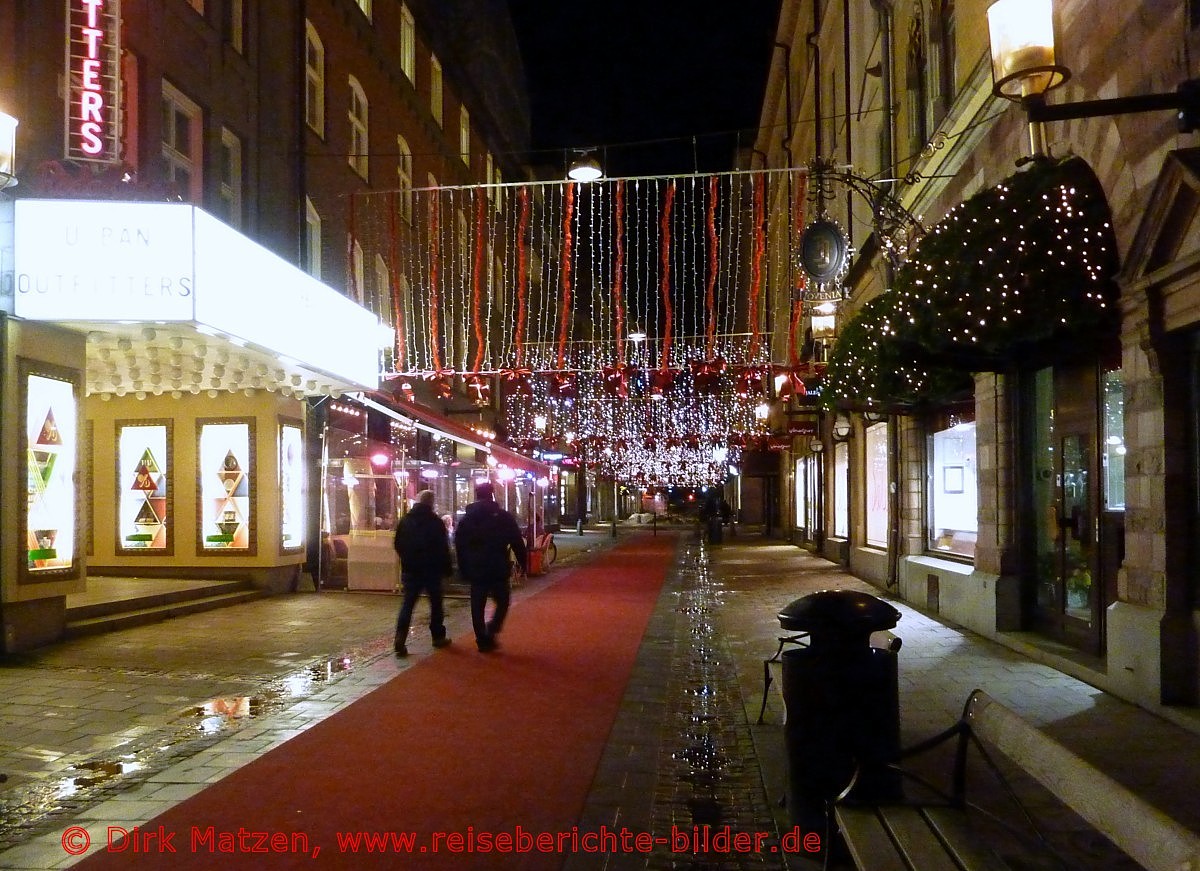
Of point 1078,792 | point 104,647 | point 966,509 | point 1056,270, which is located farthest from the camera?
point 966,509

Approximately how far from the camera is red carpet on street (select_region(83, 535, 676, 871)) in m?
5.19

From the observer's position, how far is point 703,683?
1012cm

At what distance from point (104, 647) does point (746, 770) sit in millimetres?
7744

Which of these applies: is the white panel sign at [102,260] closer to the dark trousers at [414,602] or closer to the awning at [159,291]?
the awning at [159,291]

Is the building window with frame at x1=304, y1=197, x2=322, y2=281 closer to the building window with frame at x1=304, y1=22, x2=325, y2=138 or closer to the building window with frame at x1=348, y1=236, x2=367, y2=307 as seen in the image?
the building window with frame at x1=348, y1=236, x2=367, y2=307

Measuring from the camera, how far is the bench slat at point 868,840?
12.3ft

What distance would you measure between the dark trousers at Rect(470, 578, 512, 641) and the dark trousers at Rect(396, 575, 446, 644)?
451 millimetres

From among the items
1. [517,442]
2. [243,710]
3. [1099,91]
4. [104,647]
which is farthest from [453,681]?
[517,442]

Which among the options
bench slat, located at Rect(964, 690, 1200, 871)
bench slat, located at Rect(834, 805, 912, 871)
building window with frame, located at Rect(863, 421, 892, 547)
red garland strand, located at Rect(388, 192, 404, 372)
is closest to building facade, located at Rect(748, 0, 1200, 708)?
building window with frame, located at Rect(863, 421, 892, 547)

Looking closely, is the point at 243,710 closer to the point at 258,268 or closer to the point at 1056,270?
the point at 258,268

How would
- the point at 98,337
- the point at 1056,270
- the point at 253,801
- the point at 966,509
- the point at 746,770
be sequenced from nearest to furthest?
1. the point at 253,801
2. the point at 746,770
3. the point at 1056,270
4. the point at 98,337
5. the point at 966,509

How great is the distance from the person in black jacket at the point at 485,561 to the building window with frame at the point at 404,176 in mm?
14801

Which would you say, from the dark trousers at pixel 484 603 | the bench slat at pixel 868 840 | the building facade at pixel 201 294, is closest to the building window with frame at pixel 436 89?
the building facade at pixel 201 294

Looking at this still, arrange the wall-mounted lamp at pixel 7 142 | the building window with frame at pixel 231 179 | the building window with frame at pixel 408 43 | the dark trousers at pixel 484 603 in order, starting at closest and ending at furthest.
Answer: the wall-mounted lamp at pixel 7 142
the dark trousers at pixel 484 603
the building window with frame at pixel 231 179
the building window with frame at pixel 408 43
